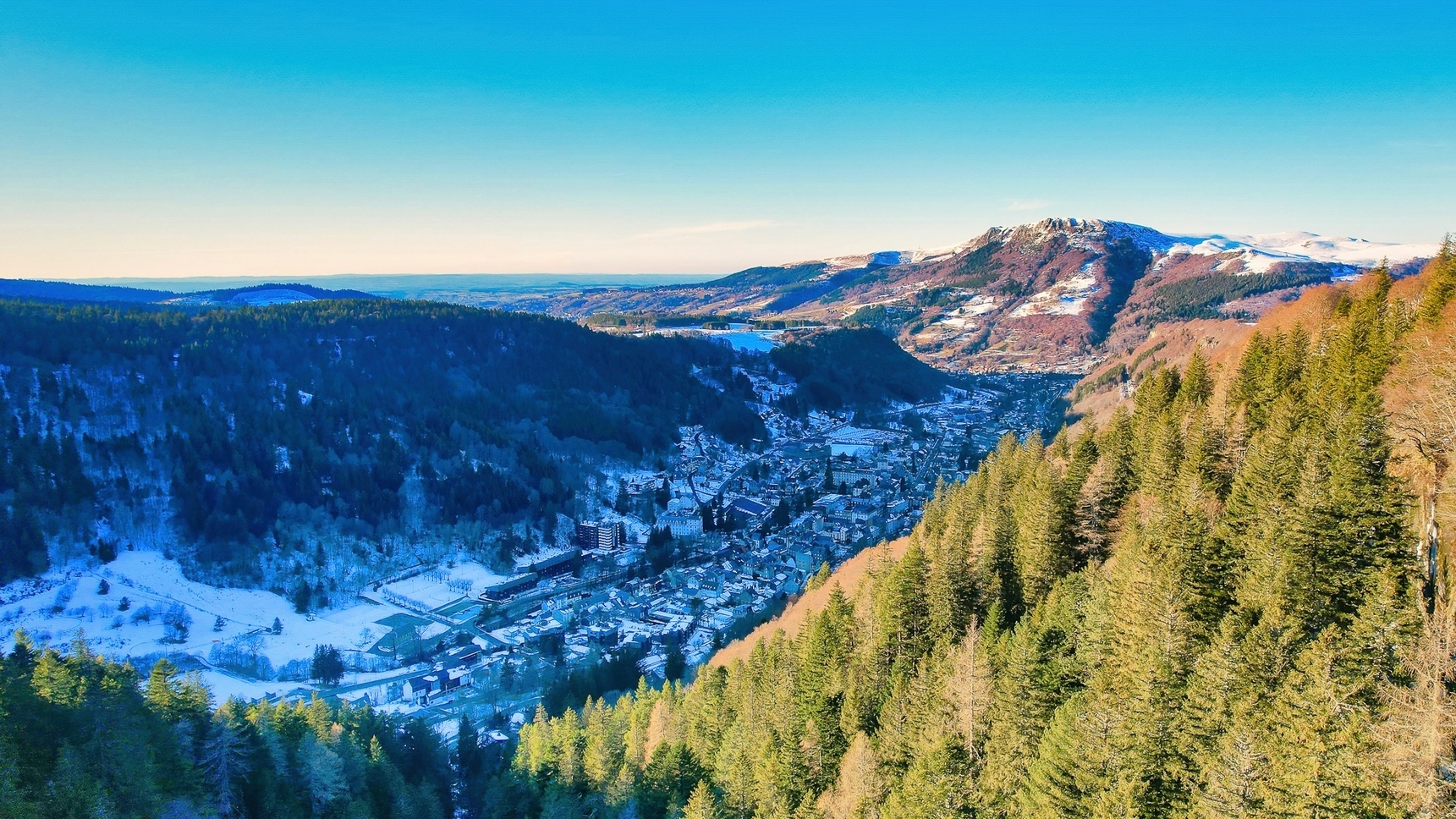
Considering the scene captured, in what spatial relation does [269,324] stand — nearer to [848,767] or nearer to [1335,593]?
[848,767]

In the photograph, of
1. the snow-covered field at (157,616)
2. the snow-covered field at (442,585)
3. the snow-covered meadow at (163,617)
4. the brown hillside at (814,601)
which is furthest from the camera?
the snow-covered field at (442,585)

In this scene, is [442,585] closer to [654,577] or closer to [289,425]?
[654,577]

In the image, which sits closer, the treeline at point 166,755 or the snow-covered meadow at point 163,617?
the treeline at point 166,755

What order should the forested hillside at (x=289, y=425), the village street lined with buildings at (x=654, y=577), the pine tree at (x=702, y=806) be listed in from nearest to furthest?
the pine tree at (x=702, y=806)
the village street lined with buildings at (x=654, y=577)
the forested hillside at (x=289, y=425)

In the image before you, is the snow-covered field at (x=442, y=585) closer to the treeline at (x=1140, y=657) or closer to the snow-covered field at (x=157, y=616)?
the snow-covered field at (x=157, y=616)

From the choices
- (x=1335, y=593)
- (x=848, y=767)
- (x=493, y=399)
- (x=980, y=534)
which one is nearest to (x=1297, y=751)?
(x=1335, y=593)

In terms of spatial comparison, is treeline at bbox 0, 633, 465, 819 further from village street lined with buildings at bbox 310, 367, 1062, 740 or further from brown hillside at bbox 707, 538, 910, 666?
village street lined with buildings at bbox 310, 367, 1062, 740

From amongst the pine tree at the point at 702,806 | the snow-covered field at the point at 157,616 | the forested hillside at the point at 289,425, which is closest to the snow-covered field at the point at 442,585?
the snow-covered field at the point at 157,616
